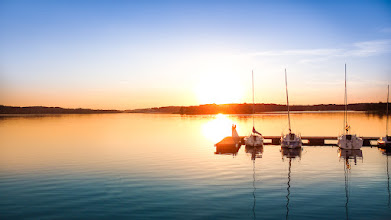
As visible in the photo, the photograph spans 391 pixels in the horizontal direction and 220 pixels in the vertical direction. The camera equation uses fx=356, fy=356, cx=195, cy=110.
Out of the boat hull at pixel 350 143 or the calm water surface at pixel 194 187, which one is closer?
the calm water surface at pixel 194 187

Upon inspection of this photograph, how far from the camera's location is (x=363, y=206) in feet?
72.0

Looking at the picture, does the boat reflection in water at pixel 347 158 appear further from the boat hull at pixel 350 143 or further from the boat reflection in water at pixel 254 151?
the boat reflection in water at pixel 254 151

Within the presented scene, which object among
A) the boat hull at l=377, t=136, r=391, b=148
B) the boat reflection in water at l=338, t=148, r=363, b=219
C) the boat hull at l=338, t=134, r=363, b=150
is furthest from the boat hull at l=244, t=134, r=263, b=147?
the boat hull at l=377, t=136, r=391, b=148

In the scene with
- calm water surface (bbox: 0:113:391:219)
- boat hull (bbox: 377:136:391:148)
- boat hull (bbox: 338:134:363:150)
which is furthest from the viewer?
boat hull (bbox: 377:136:391:148)

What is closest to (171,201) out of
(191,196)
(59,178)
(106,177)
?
(191,196)

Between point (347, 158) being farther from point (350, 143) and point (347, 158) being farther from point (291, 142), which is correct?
point (291, 142)

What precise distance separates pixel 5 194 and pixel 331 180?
84.1 ft

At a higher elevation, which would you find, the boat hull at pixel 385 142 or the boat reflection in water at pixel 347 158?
the boat hull at pixel 385 142

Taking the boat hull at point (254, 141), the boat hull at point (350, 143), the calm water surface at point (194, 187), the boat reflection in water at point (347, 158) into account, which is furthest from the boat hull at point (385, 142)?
the boat hull at point (254, 141)

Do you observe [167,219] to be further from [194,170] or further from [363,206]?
[194,170]

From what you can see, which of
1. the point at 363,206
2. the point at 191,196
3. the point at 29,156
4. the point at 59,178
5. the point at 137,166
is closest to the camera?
the point at 363,206

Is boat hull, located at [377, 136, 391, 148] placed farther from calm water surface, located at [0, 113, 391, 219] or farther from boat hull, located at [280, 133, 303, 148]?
boat hull, located at [280, 133, 303, 148]

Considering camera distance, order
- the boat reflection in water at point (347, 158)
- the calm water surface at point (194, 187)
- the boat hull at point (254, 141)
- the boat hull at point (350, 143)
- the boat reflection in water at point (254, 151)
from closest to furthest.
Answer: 1. the calm water surface at point (194, 187)
2. the boat reflection in water at point (347, 158)
3. the boat reflection in water at point (254, 151)
4. the boat hull at point (350, 143)
5. the boat hull at point (254, 141)

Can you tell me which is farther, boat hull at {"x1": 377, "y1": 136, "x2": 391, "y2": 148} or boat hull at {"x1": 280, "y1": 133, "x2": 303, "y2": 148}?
boat hull at {"x1": 280, "y1": 133, "x2": 303, "y2": 148}
